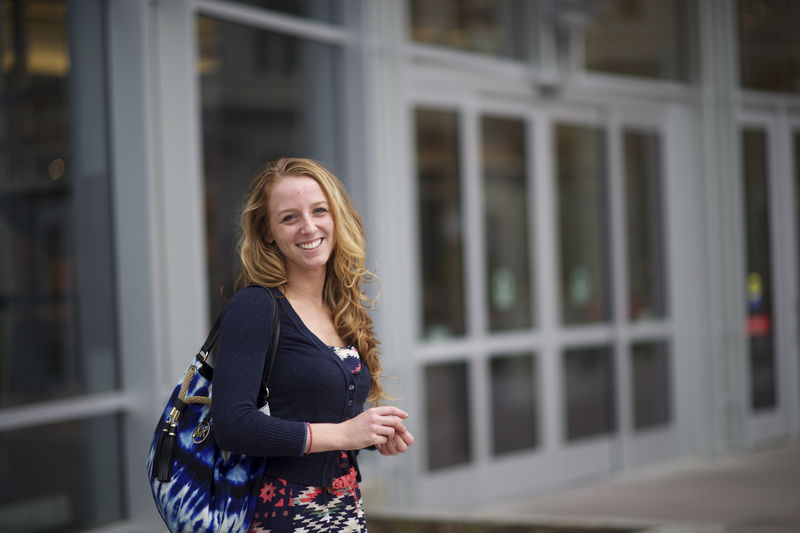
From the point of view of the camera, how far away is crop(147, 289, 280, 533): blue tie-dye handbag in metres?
2.14

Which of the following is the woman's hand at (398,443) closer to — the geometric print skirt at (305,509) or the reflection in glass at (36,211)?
the geometric print skirt at (305,509)

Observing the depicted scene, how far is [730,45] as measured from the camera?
906 centimetres

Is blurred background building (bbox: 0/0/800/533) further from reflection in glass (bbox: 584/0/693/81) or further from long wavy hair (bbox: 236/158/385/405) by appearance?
long wavy hair (bbox: 236/158/385/405)

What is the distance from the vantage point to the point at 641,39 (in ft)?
28.9

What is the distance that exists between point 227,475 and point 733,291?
297 inches

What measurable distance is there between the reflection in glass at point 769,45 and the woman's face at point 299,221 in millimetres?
7781

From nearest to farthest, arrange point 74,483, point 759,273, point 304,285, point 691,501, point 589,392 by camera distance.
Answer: point 304,285, point 74,483, point 691,501, point 589,392, point 759,273

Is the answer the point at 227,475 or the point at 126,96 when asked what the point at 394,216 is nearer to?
the point at 126,96

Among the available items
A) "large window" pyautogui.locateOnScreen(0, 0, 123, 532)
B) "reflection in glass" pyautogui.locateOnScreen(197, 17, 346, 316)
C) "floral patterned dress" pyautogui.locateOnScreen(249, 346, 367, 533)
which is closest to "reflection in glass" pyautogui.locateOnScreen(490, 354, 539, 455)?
"reflection in glass" pyautogui.locateOnScreen(197, 17, 346, 316)

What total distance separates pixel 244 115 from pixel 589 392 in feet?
28.0

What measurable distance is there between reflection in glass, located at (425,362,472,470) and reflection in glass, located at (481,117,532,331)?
1.86 ft

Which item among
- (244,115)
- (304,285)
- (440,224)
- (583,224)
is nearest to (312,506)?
(304,285)

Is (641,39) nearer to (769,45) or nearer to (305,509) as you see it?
(769,45)

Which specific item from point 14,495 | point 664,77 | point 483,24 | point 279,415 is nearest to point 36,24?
point 483,24
